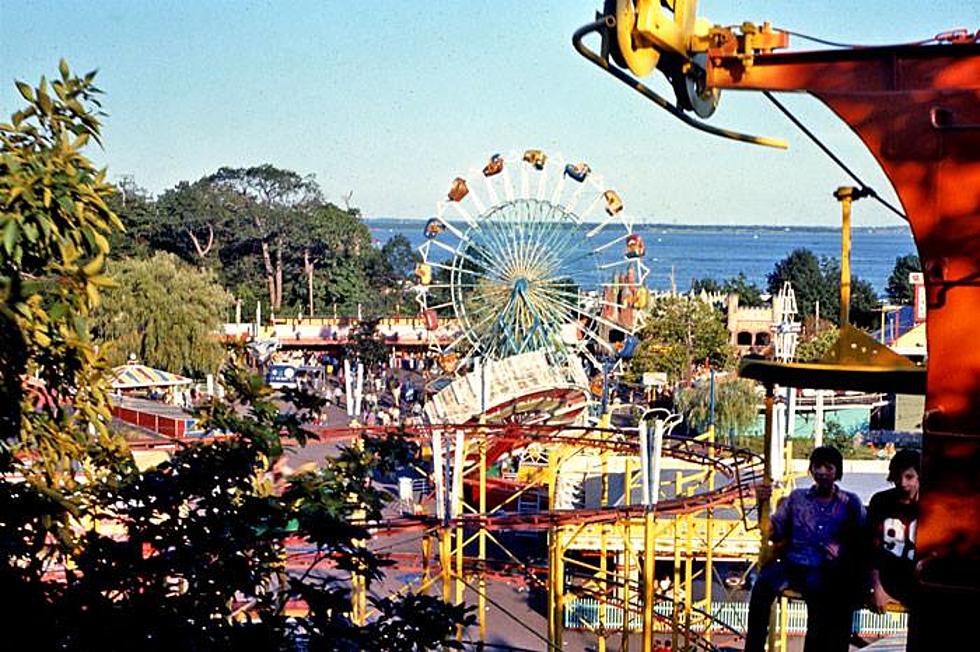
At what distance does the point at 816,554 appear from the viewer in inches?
218

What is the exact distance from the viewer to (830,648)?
535 cm

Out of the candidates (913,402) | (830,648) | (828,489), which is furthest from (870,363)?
(913,402)

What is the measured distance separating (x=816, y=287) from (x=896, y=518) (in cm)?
6485

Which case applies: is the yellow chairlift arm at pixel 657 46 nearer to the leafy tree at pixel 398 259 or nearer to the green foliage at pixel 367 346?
the green foliage at pixel 367 346

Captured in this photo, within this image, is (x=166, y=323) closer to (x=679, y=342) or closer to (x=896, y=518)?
(x=679, y=342)

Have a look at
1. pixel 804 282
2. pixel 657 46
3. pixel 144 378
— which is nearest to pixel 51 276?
pixel 657 46

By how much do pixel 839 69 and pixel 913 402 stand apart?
36.5 meters

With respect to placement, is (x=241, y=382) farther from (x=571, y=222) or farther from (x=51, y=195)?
(x=571, y=222)

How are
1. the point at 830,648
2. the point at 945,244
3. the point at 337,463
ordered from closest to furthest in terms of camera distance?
the point at 945,244
the point at 830,648
the point at 337,463

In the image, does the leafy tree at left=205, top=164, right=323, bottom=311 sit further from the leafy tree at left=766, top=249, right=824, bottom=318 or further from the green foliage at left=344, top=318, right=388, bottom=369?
the leafy tree at left=766, top=249, right=824, bottom=318

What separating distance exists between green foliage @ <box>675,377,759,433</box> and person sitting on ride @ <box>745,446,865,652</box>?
3035 centimetres

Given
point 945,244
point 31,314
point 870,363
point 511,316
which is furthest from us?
point 511,316

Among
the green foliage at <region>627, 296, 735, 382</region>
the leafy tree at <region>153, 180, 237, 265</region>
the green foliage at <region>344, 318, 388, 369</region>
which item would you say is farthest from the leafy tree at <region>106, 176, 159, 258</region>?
the green foliage at <region>627, 296, 735, 382</region>

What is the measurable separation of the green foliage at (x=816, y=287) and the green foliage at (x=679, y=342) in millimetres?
10769
